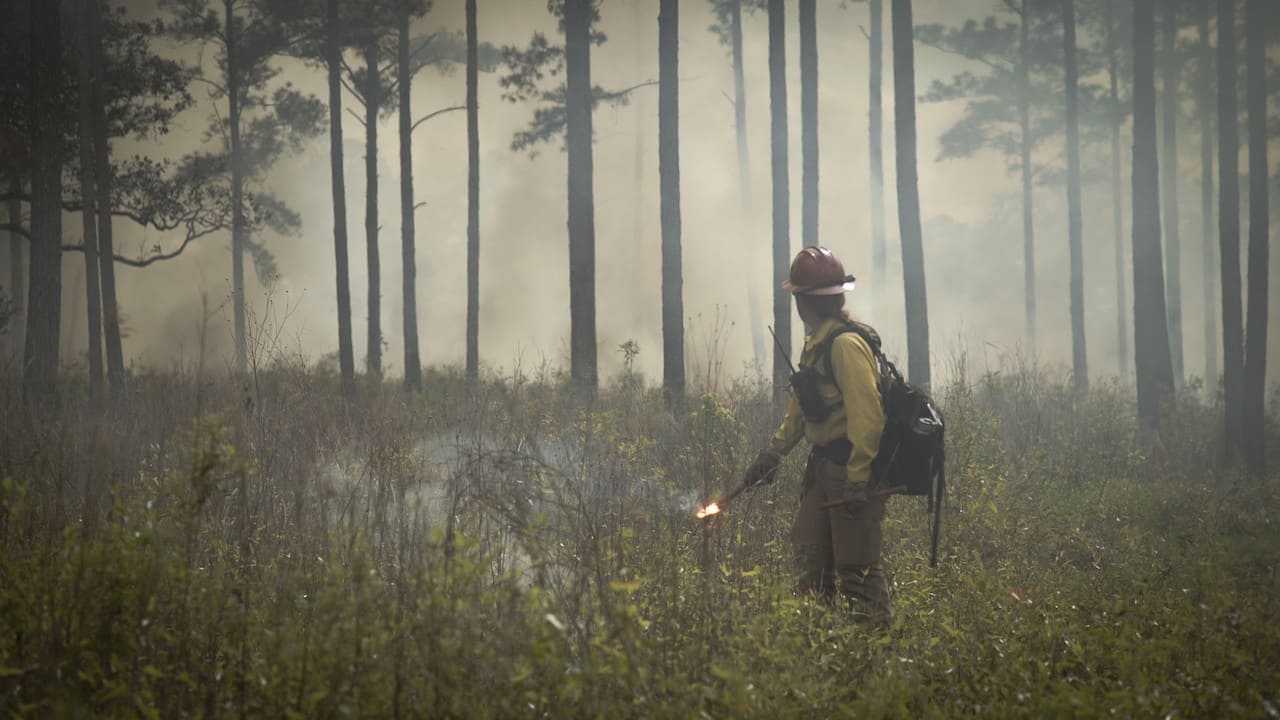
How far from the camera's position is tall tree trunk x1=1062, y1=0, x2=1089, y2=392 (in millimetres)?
21594

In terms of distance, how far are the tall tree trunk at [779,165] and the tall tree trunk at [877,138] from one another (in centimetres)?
997

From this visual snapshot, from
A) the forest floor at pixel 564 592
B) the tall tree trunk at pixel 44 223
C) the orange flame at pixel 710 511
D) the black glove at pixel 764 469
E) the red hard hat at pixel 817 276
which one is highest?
the tall tree trunk at pixel 44 223

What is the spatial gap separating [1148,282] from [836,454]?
10514 mm

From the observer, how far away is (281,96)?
22844mm

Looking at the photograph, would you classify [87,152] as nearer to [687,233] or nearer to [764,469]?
[764,469]

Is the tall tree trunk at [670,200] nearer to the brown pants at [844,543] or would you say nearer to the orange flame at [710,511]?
the brown pants at [844,543]

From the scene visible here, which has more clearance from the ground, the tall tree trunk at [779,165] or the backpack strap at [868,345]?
the tall tree trunk at [779,165]

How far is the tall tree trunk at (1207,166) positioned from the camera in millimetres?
25672

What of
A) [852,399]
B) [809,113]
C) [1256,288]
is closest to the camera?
[852,399]

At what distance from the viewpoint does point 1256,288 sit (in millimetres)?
13023

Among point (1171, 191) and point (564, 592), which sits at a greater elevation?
point (1171, 191)

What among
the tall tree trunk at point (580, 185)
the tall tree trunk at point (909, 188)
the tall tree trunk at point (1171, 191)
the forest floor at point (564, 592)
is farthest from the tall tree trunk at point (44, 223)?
the tall tree trunk at point (1171, 191)

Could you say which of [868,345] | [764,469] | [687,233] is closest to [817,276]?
[868,345]

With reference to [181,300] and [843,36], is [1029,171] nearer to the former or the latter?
[843,36]
